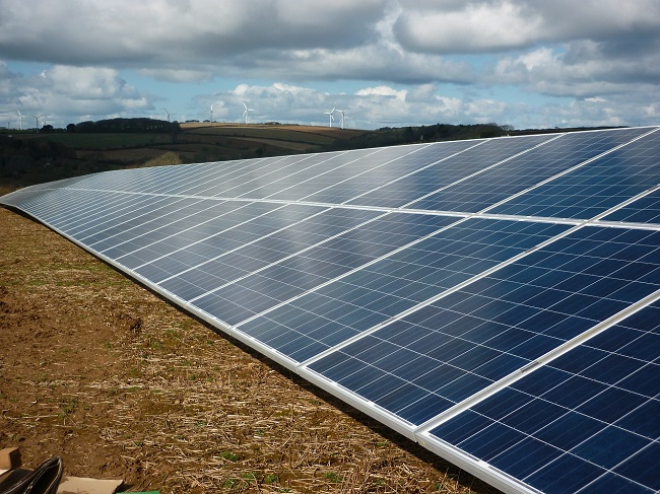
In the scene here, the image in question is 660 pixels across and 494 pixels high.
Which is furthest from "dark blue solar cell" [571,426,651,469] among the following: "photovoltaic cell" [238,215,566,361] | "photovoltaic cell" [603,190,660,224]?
"photovoltaic cell" [603,190,660,224]

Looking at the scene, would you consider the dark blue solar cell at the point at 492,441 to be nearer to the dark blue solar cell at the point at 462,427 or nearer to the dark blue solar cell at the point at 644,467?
the dark blue solar cell at the point at 462,427

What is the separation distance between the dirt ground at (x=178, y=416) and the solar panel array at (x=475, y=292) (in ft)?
3.28

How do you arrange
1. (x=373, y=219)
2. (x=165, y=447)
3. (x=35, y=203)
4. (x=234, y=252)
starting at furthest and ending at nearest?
1. (x=35, y=203)
2. (x=234, y=252)
3. (x=373, y=219)
4. (x=165, y=447)

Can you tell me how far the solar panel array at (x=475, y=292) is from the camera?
23.8 ft

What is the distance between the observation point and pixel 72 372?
43.7 feet

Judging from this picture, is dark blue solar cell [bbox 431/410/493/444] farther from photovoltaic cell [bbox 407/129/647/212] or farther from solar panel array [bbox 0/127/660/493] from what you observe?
photovoltaic cell [bbox 407/129/647/212]

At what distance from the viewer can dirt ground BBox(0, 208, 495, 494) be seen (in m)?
9.10

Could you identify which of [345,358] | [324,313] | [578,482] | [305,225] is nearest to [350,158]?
[305,225]

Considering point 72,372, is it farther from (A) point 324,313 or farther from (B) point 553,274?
(B) point 553,274

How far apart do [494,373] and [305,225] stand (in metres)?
9.46

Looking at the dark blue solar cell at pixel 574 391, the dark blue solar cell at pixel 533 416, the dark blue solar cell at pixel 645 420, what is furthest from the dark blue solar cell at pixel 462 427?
the dark blue solar cell at pixel 645 420

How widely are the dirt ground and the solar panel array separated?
39.3 inches

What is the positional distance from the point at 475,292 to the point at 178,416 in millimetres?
5249

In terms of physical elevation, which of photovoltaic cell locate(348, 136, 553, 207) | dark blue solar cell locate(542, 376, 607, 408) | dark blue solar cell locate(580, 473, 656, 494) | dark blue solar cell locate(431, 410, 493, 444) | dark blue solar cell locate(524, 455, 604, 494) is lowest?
dark blue solar cell locate(431, 410, 493, 444)
